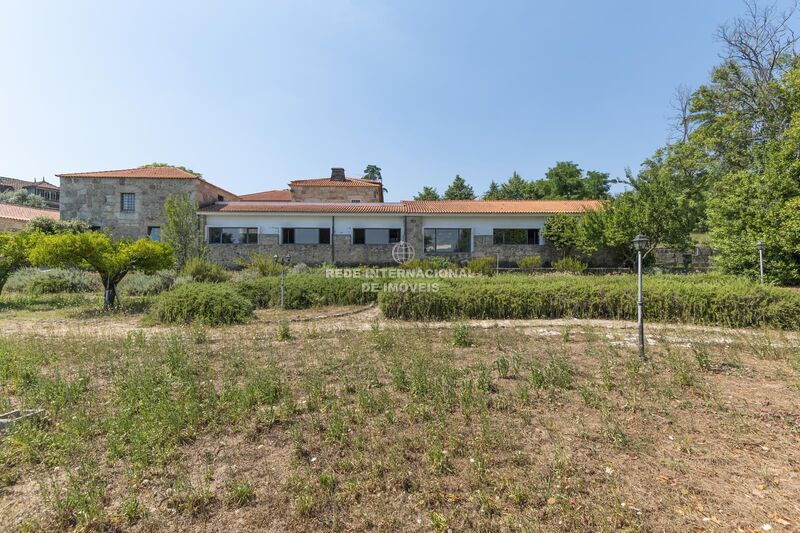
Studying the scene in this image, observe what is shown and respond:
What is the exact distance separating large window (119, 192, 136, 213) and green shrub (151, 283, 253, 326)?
19708mm

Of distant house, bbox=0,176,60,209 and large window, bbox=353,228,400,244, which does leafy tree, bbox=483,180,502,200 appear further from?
distant house, bbox=0,176,60,209

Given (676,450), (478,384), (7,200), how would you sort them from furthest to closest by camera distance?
(7,200) < (478,384) < (676,450)

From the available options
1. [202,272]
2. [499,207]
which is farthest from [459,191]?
[202,272]

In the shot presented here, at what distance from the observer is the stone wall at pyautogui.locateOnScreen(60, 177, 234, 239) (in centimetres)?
2453

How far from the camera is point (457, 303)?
1000 centimetres

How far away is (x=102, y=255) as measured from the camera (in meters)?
10.6

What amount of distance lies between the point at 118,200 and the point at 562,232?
28.6m

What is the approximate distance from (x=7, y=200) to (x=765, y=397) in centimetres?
6385

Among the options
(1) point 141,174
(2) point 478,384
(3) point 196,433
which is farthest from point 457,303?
(1) point 141,174

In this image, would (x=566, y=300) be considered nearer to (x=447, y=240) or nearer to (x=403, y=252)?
(x=447, y=240)

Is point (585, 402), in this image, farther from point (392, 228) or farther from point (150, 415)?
point (392, 228)

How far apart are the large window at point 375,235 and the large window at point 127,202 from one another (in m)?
15.2

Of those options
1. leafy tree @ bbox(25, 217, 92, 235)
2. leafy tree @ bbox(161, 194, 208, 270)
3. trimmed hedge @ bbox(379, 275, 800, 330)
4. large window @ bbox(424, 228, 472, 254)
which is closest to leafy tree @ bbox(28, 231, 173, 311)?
trimmed hedge @ bbox(379, 275, 800, 330)

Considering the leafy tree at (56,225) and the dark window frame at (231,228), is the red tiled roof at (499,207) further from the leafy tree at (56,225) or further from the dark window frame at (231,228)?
the leafy tree at (56,225)
